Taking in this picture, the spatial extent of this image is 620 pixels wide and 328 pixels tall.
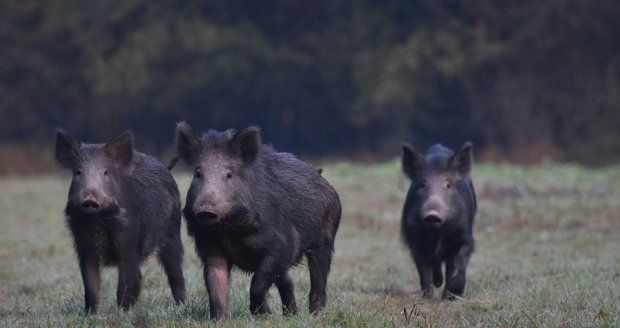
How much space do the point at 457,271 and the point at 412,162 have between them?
1.23 metres

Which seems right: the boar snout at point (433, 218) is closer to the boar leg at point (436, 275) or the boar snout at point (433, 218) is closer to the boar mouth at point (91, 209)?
the boar leg at point (436, 275)

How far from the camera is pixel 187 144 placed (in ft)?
22.6

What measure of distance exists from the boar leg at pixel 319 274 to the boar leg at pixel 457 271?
1.71 metres

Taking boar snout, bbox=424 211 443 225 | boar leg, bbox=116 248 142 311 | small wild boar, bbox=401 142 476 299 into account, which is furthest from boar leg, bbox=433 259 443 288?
boar leg, bbox=116 248 142 311

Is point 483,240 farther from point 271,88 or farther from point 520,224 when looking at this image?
point 271,88

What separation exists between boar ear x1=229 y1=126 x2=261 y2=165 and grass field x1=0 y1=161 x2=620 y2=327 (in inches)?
38.9

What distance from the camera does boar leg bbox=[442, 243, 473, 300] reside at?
29.9ft

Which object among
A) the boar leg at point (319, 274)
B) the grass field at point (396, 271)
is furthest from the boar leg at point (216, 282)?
the boar leg at point (319, 274)

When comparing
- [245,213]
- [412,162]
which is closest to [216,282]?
[245,213]

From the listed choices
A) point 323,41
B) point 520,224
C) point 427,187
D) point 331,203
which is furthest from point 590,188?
point 323,41

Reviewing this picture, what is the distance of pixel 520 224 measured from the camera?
1462 centimetres

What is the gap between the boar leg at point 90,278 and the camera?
7328 mm

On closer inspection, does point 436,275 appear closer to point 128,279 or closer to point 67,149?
point 128,279

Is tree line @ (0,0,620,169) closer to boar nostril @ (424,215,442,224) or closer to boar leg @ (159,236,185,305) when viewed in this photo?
boar nostril @ (424,215,442,224)
